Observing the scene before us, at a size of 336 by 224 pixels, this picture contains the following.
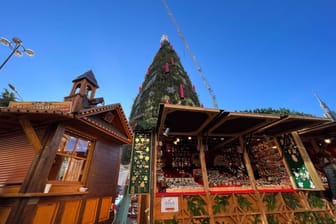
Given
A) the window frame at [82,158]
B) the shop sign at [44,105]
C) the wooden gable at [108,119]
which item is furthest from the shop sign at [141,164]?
the shop sign at [44,105]

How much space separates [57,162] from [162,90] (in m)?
15.9

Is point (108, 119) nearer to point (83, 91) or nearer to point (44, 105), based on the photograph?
point (83, 91)

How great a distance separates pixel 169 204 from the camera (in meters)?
4.59

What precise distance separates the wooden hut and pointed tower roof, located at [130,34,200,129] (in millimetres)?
8818

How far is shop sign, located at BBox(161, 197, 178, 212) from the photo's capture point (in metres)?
4.54

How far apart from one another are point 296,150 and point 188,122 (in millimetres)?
5402

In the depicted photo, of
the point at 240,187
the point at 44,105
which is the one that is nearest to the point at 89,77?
the point at 44,105

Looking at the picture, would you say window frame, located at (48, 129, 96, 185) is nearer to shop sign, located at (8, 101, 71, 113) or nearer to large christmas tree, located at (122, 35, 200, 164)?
shop sign, located at (8, 101, 71, 113)

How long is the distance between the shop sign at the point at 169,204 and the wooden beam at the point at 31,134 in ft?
16.7

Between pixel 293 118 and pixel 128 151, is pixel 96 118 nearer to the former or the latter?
pixel 293 118

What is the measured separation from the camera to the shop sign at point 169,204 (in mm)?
4535

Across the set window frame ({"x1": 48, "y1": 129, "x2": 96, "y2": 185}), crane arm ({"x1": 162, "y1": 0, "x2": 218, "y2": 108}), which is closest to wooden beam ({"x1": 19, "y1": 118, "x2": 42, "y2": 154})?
window frame ({"x1": 48, "y1": 129, "x2": 96, "y2": 185})

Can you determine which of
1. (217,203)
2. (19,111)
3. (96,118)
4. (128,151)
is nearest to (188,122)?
(217,203)

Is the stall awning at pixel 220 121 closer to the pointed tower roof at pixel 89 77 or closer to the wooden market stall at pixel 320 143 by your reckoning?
the wooden market stall at pixel 320 143
